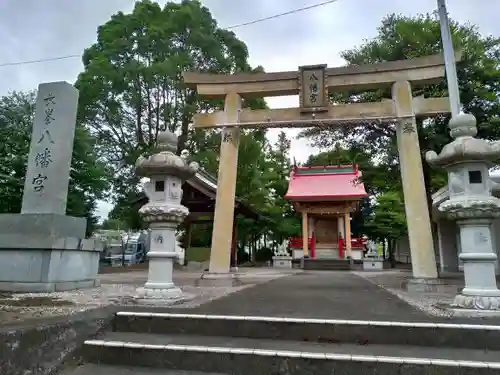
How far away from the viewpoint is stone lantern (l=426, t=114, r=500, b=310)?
447 cm

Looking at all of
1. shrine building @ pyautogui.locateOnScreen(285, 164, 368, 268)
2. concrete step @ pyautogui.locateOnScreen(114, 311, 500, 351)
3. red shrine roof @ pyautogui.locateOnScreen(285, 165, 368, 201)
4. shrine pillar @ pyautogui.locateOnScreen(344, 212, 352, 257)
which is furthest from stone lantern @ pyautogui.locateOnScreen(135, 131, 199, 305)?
shrine pillar @ pyautogui.locateOnScreen(344, 212, 352, 257)

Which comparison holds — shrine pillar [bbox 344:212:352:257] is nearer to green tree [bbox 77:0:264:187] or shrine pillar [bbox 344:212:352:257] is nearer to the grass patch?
the grass patch

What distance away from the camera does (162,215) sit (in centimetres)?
541

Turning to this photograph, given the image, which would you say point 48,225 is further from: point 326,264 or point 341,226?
point 341,226

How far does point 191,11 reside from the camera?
56.6 feet

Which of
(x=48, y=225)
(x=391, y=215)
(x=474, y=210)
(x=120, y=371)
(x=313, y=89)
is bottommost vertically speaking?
(x=120, y=371)

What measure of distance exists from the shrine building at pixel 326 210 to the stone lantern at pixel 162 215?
15540 mm

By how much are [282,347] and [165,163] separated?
11.0ft

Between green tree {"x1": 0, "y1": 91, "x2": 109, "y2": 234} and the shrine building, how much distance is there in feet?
40.2

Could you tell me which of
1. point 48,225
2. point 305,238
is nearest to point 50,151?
point 48,225

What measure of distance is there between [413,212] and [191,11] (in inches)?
585

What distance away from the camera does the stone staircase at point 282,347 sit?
2.87m

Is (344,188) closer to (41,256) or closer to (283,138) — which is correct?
(283,138)

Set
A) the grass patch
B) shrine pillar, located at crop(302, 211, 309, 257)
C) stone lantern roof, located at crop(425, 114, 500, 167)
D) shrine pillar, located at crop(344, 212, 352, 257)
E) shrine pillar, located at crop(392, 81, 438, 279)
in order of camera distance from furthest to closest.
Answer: shrine pillar, located at crop(302, 211, 309, 257)
shrine pillar, located at crop(344, 212, 352, 257)
the grass patch
shrine pillar, located at crop(392, 81, 438, 279)
stone lantern roof, located at crop(425, 114, 500, 167)
